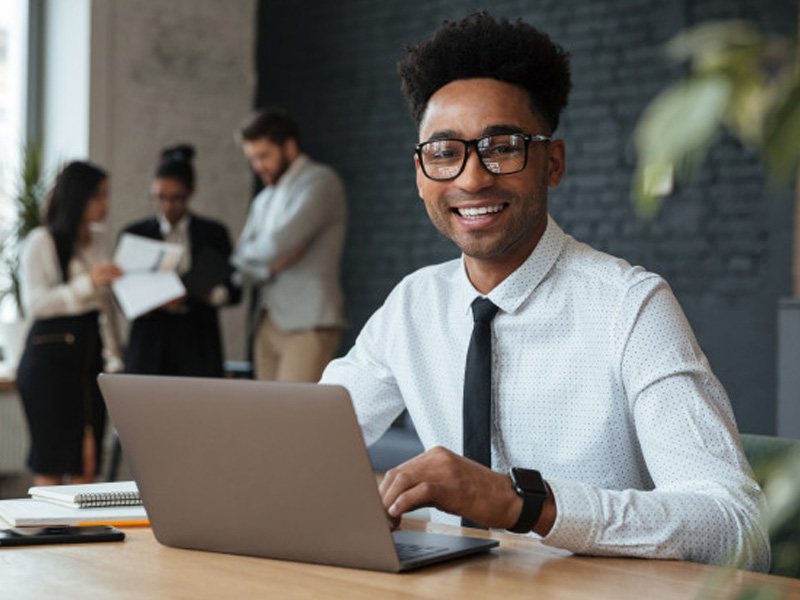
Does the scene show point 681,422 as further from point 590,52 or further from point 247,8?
point 247,8

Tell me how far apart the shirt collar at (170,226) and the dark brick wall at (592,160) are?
1.66 meters

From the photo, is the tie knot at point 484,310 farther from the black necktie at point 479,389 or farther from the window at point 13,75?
the window at point 13,75

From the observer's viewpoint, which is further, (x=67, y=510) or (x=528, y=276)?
(x=528, y=276)

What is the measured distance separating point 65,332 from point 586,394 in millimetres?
2995

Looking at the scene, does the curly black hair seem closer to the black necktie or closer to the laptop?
the black necktie

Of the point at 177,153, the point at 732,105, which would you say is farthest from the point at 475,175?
the point at 177,153

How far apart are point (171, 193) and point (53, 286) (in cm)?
64

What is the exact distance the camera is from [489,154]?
1499mm

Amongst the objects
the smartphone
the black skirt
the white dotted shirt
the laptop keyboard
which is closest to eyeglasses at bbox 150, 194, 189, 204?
the black skirt

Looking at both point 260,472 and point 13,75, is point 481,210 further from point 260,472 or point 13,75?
point 13,75

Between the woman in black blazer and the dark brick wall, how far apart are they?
5.34 ft

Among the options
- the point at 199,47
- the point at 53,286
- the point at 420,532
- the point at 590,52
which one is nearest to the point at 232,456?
the point at 420,532

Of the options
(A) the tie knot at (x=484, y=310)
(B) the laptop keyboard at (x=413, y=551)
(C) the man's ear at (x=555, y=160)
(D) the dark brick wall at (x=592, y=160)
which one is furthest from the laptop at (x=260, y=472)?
(D) the dark brick wall at (x=592, y=160)

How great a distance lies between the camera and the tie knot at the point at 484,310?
1485 mm
